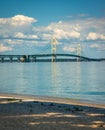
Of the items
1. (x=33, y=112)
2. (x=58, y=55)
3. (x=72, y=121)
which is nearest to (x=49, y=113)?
(x=33, y=112)

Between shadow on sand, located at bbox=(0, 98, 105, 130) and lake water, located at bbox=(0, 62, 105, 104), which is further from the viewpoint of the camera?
lake water, located at bbox=(0, 62, 105, 104)

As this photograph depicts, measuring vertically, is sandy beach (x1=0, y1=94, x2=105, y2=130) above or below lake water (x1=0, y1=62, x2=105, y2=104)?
above

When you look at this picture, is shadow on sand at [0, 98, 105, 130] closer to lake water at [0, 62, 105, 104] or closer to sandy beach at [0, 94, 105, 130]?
sandy beach at [0, 94, 105, 130]

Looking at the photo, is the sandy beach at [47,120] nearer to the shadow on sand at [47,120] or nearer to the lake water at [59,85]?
the shadow on sand at [47,120]

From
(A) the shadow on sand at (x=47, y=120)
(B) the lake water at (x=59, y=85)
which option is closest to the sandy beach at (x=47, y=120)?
(A) the shadow on sand at (x=47, y=120)

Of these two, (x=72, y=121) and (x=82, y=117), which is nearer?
(x=72, y=121)

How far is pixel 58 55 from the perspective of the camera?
143000 mm

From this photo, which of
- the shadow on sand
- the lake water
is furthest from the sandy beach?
the lake water

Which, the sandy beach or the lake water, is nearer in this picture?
the sandy beach

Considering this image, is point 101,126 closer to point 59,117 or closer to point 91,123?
point 91,123

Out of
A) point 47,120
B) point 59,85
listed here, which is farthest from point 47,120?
point 59,85

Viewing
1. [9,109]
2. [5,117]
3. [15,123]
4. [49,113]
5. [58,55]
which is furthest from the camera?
[58,55]

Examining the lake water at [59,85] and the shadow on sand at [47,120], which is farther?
the lake water at [59,85]

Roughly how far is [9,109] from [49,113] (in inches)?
70.3
